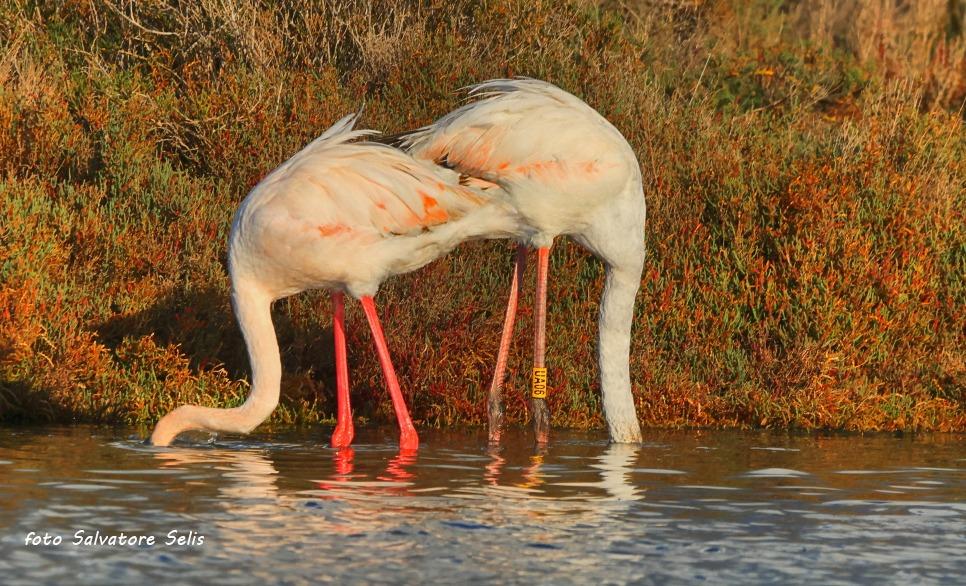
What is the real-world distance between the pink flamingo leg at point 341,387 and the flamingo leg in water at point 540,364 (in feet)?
3.87

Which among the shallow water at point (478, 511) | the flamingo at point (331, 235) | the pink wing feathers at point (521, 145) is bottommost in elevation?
the shallow water at point (478, 511)

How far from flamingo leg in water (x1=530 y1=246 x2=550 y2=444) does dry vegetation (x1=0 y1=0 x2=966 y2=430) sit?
93cm

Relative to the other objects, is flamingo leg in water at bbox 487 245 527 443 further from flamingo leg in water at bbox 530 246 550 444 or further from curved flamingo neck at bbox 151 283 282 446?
curved flamingo neck at bbox 151 283 282 446

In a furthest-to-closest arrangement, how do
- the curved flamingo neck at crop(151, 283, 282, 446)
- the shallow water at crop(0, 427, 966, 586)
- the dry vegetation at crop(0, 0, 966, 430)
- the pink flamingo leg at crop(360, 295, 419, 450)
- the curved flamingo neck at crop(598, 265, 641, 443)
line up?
the dry vegetation at crop(0, 0, 966, 430)
the curved flamingo neck at crop(598, 265, 641, 443)
the pink flamingo leg at crop(360, 295, 419, 450)
the curved flamingo neck at crop(151, 283, 282, 446)
the shallow water at crop(0, 427, 966, 586)

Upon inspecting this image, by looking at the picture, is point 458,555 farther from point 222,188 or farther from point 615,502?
point 222,188

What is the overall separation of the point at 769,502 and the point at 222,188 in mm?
5936

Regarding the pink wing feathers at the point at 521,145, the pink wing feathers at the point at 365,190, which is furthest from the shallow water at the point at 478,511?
the pink wing feathers at the point at 521,145

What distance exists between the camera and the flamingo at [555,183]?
9.04 meters

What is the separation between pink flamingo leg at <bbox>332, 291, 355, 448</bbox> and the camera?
9.03 m

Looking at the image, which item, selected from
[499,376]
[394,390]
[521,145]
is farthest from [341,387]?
[521,145]

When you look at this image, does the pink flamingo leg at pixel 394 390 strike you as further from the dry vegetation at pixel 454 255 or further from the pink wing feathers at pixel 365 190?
the dry vegetation at pixel 454 255

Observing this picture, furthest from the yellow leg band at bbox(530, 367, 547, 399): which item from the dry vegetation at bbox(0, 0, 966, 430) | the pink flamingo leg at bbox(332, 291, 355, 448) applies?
the pink flamingo leg at bbox(332, 291, 355, 448)

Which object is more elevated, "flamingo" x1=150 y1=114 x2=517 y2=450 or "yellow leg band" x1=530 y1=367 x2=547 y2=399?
"flamingo" x1=150 y1=114 x2=517 y2=450

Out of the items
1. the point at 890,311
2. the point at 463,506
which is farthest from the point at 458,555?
the point at 890,311
